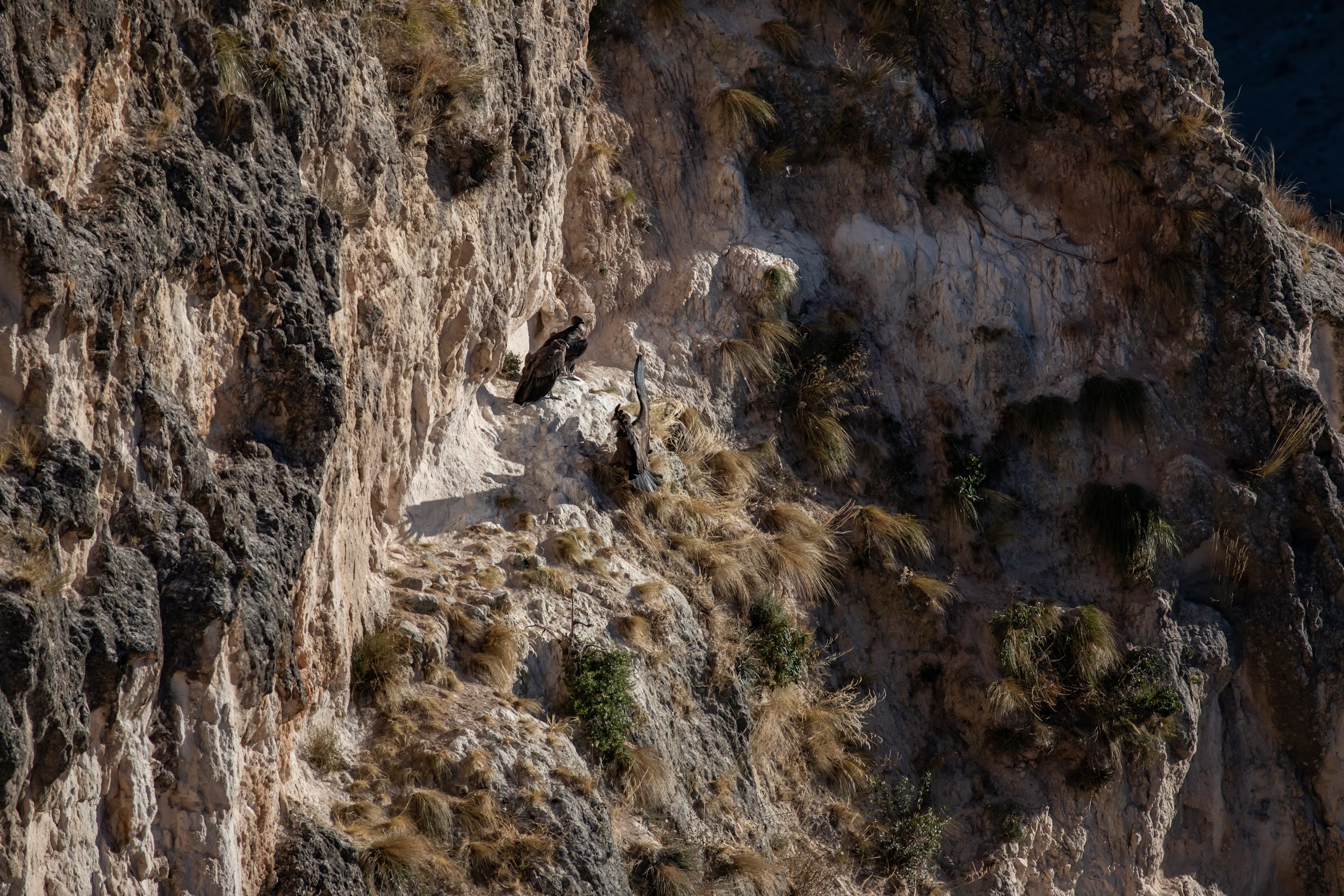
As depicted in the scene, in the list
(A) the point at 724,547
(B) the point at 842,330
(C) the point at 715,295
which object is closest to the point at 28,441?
(A) the point at 724,547

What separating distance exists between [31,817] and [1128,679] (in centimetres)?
757

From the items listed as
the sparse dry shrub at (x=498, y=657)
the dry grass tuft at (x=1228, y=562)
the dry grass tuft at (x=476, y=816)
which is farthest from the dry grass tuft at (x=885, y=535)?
the dry grass tuft at (x=476, y=816)

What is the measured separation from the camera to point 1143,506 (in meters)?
9.74

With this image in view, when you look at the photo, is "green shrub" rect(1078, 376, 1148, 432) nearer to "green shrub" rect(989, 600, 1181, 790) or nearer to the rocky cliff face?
the rocky cliff face

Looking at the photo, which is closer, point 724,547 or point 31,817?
point 31,817

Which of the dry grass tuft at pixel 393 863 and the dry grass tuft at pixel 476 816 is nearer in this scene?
the dry grass tuft at pixel 393 863

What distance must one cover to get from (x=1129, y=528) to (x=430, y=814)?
6.23 metres

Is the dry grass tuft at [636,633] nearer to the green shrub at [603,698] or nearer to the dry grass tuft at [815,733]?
the green shrub at [603,698]

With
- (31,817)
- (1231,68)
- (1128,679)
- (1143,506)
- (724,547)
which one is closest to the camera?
(31,817)

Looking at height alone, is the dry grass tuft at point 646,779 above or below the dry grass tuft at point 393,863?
above

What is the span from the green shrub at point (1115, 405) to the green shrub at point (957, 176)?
2043 mm

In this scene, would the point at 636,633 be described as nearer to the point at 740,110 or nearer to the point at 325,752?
the point at 325,752

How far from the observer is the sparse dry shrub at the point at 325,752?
5691 millimetres

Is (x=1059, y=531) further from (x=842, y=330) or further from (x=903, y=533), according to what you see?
(x=842, y=330)
